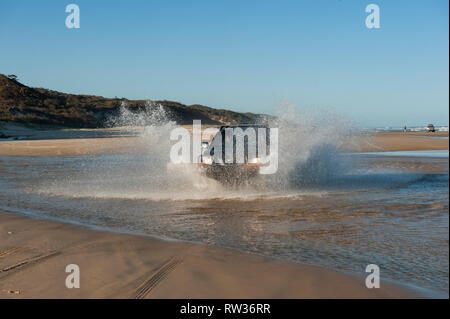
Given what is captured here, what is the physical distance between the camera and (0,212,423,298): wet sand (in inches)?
128

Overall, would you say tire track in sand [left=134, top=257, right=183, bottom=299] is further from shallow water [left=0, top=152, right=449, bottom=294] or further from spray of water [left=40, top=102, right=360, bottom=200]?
spray of water [left=40, top=102, right=360, bottom=200]

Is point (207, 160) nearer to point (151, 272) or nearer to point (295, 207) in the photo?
point (295, 207)

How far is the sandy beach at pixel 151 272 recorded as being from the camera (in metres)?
3.25

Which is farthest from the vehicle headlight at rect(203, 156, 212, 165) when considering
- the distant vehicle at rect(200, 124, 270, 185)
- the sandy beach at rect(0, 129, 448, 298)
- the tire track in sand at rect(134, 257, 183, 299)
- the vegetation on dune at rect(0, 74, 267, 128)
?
the vegetation on dune at rect(0, 74, 267, 128)

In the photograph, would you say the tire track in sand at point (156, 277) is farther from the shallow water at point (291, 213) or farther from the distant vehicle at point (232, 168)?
the distant vehicle at point (232, 168)

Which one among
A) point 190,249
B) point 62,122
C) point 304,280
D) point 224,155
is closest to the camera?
point 304,280

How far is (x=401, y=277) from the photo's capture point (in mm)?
3514

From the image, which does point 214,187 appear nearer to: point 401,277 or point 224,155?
point 224,155

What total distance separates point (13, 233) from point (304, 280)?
3905 mm

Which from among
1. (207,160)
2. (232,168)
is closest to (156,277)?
(232,168)

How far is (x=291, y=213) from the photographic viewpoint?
247 inches

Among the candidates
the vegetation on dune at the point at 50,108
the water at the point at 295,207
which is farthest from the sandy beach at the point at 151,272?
the vegetation on dune at the point at 50,108
